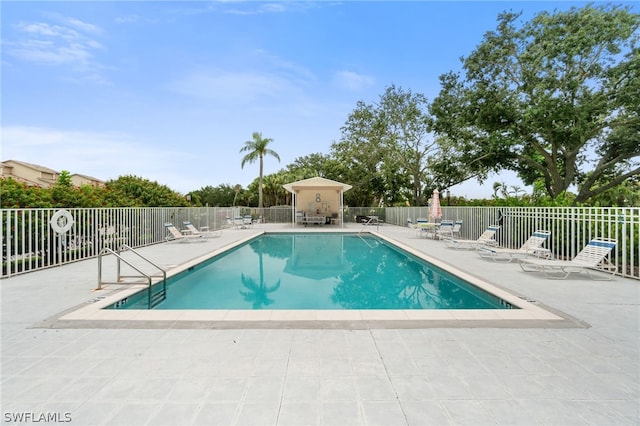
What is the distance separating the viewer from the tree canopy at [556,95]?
1485 centimetres

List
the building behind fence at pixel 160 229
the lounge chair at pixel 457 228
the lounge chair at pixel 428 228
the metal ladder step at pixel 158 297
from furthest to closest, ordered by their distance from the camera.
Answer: the lounge chair at pixel 428 228 → the lounge chair at pixel 457 228 → the building behind fence at pixel 160 229 → the metal ladder step at pixel 158 297

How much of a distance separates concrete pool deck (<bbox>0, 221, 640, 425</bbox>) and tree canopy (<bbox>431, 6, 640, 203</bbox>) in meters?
15.3

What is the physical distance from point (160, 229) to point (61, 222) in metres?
5.88

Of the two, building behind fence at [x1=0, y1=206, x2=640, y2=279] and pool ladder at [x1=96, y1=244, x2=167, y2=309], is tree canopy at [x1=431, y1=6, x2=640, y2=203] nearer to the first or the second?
building behind fence at [x1=0, y1=206, x2=640, y2=279]

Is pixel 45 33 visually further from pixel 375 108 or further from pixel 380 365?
pixel 375 108

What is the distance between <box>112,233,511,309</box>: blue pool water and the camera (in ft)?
18.0

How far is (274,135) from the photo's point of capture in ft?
106

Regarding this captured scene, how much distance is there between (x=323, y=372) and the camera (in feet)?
8.60

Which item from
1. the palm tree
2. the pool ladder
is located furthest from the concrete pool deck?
the palm tree

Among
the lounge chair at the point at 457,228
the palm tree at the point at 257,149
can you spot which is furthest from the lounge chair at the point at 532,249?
the palm tree at the point at 257,149

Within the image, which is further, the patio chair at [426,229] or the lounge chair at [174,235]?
the patio chair at [426,229]

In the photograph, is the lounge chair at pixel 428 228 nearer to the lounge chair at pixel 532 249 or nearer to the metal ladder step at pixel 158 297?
the lounge chair at pixel 532 249

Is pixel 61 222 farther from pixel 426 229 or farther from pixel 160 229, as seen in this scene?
pixel 426 229

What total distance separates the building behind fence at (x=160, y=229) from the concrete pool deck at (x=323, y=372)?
3.14m
